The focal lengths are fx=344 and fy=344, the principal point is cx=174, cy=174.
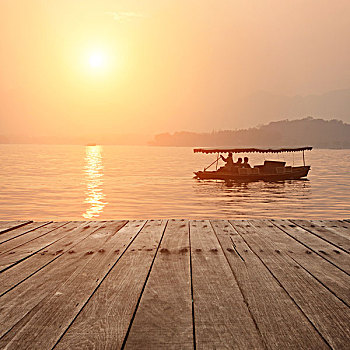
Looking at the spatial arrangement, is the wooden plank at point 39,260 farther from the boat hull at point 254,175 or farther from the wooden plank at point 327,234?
the boat hull at point 254,175

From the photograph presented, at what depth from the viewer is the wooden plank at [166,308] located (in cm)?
177

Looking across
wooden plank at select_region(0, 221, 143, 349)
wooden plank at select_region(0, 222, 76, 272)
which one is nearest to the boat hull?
wooden plank at select_region(0, 222, 76, 272)

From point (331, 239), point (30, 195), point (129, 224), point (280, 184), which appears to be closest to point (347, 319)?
point (331, 239)

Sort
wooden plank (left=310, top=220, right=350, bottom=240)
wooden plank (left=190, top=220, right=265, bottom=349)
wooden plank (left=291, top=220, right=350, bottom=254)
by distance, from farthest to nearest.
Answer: wooden plank (left=310, top=220, right=350, bottom=240), wooden plank (left=291, top=220, right=350, bottom=254), wooden plank (left=190, top=220, right=265, bottom=349)

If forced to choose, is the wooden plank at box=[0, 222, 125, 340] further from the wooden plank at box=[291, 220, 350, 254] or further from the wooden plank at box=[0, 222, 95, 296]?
the wooden plank at box=[291, 220, 350, 254]

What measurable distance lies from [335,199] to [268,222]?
27007 millimetres

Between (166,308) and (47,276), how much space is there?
110 centimetres

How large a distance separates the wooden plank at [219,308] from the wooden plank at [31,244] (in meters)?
1.59

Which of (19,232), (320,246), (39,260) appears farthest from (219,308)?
(19,232)

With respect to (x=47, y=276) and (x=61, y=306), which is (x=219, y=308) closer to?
(x=61, y=306)

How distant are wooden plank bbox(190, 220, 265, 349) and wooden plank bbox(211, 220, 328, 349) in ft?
0.18

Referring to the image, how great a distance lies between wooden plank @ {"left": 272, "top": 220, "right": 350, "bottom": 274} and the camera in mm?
3056

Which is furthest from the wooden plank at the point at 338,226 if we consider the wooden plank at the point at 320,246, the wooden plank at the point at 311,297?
the wooden plank at the point at 311,297

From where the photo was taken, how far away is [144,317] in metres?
2.01
